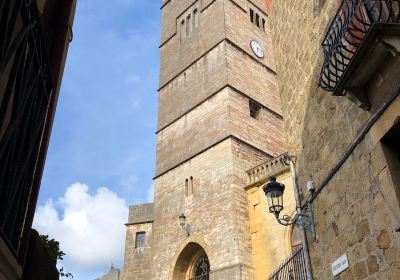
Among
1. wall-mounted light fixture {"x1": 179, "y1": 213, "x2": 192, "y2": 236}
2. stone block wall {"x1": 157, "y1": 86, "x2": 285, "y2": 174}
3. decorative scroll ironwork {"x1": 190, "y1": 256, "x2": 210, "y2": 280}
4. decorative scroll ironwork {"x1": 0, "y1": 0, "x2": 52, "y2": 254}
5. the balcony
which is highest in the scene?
stone block wall {"x1": 157, "y1": 86, "x2": 285, "y2": 174}

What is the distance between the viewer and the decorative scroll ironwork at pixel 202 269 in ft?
53.2

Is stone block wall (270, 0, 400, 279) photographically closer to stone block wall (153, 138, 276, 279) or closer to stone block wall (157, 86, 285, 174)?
stone block wall (153, 138, 276, 279)

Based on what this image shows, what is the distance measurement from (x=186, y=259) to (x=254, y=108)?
761cm

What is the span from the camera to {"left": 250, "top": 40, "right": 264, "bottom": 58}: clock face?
21.7 meters

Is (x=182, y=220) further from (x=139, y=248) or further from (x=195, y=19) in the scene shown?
(x=195, y=19)

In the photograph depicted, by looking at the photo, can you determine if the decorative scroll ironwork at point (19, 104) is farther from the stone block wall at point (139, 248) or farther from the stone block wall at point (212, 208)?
the stone block wall at point (139, 248)

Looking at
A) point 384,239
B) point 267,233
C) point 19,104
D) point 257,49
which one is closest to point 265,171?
point 267,233

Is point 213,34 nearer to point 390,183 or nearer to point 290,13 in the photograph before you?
point 290,13

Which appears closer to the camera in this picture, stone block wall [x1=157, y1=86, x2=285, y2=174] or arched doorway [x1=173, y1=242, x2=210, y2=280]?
arched doorway [x1=173, y1=242, x2=210, y2=280]

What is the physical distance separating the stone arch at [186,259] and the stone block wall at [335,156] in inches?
428

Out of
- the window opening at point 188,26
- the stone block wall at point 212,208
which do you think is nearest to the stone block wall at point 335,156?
the stone block wall at point 212,208

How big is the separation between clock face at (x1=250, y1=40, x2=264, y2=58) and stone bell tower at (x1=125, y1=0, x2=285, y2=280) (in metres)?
0.07

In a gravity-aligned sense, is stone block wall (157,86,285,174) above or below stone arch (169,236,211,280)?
above

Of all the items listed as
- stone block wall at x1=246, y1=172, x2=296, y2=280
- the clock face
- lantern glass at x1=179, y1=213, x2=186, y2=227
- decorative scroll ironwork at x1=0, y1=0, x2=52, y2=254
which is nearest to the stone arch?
lantern glass at x1=179, y1=213, x2=186, y2=227
